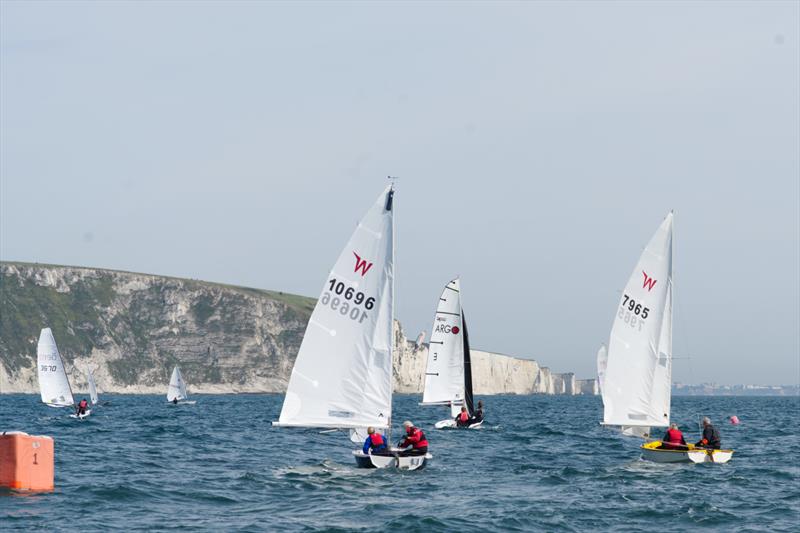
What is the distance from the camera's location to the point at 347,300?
28.9 m

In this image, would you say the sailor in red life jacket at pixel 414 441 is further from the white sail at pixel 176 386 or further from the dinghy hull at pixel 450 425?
the white sail at pixel 176 386

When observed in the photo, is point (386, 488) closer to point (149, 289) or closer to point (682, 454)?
point (682, 454)

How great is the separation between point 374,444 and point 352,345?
113 inches

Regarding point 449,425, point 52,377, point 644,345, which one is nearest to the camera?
point 644,345

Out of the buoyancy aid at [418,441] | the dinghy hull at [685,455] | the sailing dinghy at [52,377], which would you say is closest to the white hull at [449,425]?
the dinghy hull at [685,455]

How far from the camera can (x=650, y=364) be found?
1436 inches

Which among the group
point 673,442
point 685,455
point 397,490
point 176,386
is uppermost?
point 673,442

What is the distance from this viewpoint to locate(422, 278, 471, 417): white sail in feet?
185

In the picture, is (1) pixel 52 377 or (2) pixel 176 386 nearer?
(1) pixel 52 377

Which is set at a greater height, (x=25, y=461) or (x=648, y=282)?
(x=648, y=282)

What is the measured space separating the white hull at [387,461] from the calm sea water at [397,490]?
416 millimetres

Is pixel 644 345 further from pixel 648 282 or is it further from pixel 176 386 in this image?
pixel 176 386

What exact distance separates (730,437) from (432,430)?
15.1 metres

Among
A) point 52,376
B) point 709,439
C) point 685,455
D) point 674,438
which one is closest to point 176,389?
point 52,376
